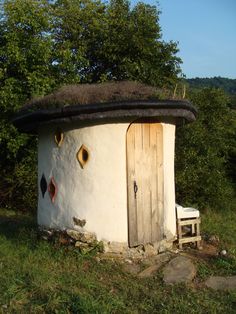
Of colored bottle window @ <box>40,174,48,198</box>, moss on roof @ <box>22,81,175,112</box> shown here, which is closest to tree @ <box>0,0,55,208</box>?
colored bottle window @ <box>40,174,48,198</box>

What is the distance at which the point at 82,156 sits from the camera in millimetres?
8078

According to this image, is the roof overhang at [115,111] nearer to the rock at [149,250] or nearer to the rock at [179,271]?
the rock at [149,250]

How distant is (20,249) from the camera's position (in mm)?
8312

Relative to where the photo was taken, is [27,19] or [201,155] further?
[201,155]

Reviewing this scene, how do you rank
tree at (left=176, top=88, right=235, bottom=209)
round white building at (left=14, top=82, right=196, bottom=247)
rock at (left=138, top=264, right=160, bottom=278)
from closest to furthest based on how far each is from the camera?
rock at (left=138, top=264, right=160, bottom=278) < round white building at (left=14, top=82, right=196, bottom=247) < tree at (left=176, top=88, right=235, bottom=209)

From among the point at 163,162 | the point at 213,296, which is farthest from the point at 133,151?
the point at 213,296

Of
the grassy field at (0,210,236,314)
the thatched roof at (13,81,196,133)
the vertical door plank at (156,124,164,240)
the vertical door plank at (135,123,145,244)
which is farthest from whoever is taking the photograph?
the vertical door plank at (156,124,164,240)

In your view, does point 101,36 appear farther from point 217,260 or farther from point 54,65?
point 217,260

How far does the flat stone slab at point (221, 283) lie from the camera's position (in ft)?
22.1

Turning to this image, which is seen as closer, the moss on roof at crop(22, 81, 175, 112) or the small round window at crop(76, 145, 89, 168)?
the moss on roof at crop(22, 81, 175, 112)

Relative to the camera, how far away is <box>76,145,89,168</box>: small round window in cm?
802

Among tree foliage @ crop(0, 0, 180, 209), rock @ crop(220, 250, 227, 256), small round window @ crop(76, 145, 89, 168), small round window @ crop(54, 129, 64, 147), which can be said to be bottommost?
rock @ crop(220, 250, 227, 256)

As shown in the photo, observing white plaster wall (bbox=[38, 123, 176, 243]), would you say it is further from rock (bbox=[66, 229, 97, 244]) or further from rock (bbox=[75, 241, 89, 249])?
rock (bbox=[75, 241, 89, 249])

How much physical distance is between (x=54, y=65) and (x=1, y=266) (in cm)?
861
